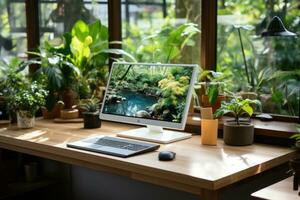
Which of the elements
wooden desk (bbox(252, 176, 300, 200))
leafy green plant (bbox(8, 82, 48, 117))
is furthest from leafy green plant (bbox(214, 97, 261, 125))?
leafy green plant (bbox(8, 82, 48, 117))

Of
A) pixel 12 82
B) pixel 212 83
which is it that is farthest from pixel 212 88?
pixel 12 82

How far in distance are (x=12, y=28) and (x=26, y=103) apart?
1193mm

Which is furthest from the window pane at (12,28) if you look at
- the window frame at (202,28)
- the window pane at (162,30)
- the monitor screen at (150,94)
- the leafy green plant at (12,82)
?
the monitor screen at (150,94)

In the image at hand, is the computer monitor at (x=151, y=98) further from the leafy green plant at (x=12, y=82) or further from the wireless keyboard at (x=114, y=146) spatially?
the leafy green plant at (x=12, y=82)

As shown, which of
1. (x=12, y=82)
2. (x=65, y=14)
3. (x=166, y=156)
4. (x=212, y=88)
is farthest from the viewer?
(x=65, y=14)

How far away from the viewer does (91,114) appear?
9.81ft

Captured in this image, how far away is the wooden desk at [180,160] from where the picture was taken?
200cm

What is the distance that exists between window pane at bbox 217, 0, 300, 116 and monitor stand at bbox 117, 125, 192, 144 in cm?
51

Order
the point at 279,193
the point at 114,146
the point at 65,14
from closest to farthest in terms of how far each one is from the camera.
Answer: the point at 279,193 → the point at 114,146 → the point at 65,14

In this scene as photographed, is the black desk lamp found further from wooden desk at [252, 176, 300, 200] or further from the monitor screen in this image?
wooden desk at [252, 176, 300, 200]

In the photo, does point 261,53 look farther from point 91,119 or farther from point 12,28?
point 12,28

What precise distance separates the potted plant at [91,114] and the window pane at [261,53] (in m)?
0.81

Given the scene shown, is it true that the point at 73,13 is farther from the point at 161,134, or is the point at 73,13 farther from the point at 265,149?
the point at 265,149

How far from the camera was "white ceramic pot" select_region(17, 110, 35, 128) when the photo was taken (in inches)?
120
